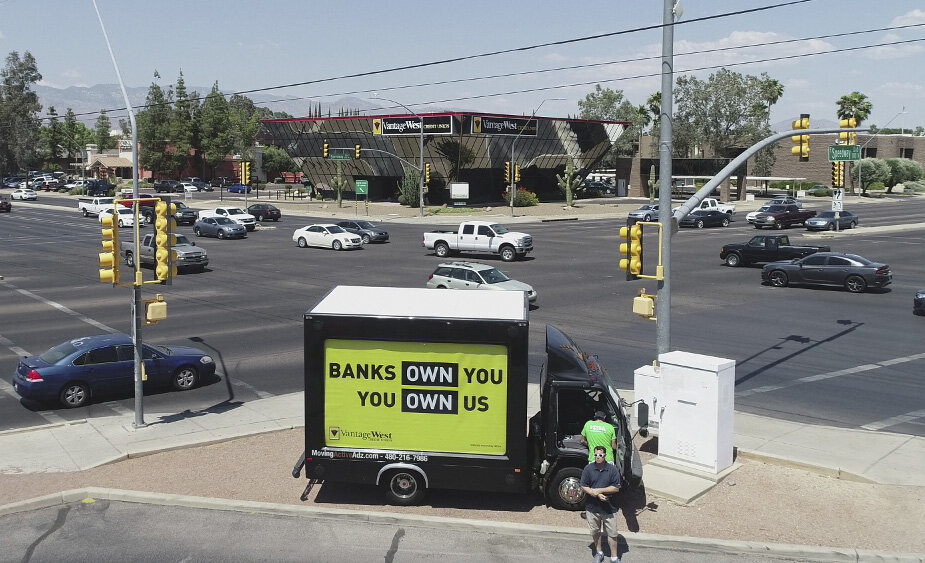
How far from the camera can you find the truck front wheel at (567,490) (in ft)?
37.7

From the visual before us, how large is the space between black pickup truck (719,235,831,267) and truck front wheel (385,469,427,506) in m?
29.9

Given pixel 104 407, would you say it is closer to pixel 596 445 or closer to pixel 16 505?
pixel 16 505

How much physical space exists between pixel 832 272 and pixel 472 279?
14.6 meters

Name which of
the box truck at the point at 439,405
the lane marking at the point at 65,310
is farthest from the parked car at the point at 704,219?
the box truck at the point at 439,405

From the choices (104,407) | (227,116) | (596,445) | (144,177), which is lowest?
(104,407)

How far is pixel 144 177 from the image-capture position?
144000mm

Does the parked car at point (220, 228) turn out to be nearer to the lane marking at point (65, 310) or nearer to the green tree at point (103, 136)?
the lane marking at point (65, 310)

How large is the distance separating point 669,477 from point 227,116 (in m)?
132

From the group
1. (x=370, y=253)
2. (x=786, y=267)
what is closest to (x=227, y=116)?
(x=370, y=253)

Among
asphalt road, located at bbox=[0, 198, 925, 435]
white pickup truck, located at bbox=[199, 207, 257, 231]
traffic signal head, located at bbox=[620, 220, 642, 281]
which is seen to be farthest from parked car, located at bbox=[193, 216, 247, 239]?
traffic signal head, located at bbox=[620, 220, 642, 281]

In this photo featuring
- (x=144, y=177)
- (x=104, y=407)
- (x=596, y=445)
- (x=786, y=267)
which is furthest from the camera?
(x=144, y=177)

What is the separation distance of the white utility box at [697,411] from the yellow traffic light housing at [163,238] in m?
8.85

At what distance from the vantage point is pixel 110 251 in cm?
1501

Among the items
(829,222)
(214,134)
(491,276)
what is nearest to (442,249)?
(491,276)
